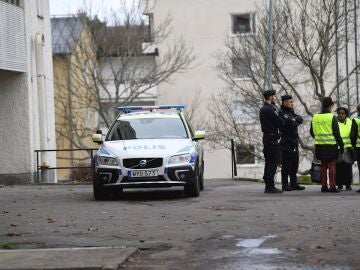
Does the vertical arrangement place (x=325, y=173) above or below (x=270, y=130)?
below

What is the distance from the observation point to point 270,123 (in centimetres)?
1580

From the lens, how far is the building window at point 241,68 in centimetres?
3638

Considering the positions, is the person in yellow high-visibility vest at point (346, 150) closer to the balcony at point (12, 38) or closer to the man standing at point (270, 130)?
the man standing at point (270, 130)

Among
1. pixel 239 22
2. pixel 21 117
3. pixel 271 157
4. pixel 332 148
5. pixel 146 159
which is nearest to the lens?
pixel 146 159

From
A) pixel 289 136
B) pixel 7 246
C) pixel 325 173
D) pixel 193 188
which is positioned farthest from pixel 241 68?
pixel 7 246

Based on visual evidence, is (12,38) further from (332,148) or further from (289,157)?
(332,148)

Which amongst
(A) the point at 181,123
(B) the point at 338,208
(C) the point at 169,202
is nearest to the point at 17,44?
(A) the point at 181,123

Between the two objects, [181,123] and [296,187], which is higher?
[181,123]

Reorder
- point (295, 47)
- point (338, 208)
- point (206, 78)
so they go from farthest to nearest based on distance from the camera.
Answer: point (206, 78) < point (295, 47) < point (338, 208)

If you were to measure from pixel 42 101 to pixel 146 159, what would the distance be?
37.1 feet

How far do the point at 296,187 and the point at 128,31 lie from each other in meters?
29.8

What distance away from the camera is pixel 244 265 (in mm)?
7922

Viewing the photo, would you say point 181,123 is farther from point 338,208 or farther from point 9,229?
point 9,229

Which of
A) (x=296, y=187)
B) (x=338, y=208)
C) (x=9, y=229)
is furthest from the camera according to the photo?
(x=296, y=187)
